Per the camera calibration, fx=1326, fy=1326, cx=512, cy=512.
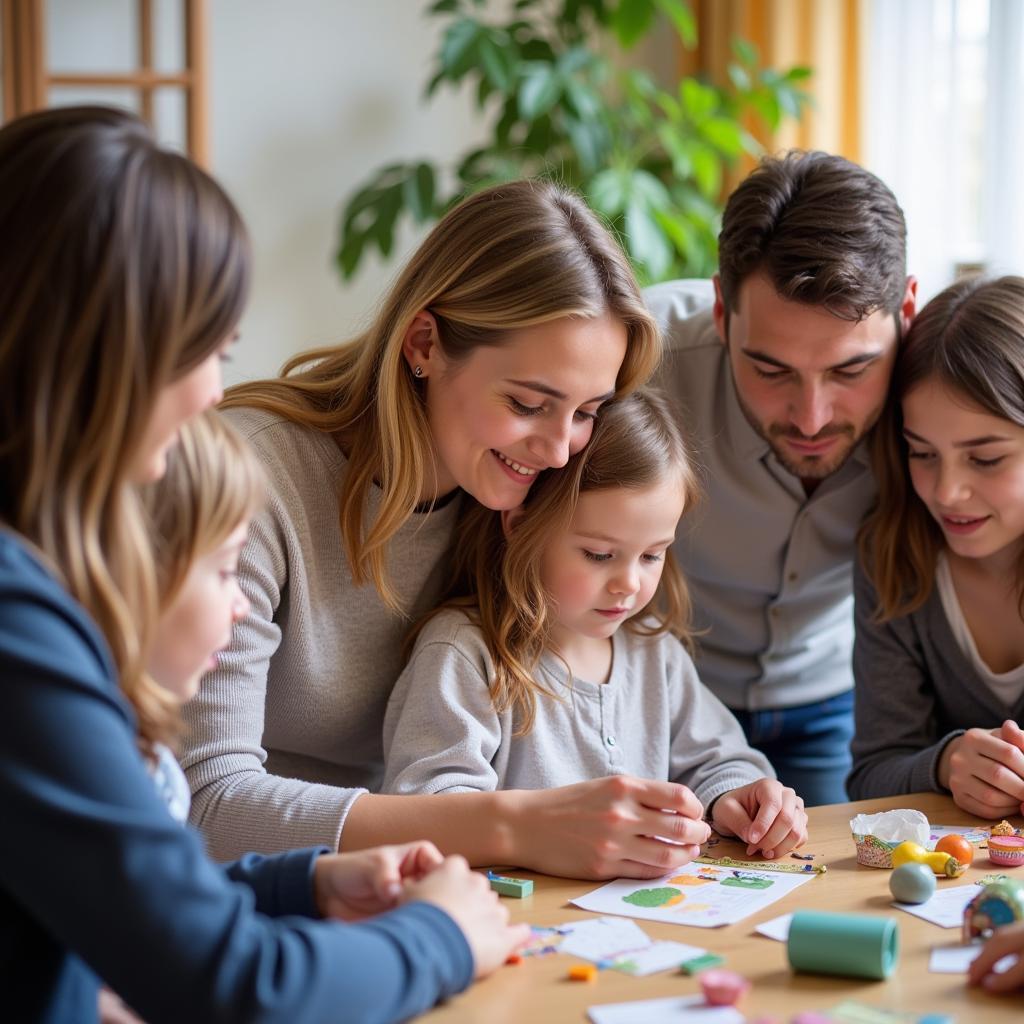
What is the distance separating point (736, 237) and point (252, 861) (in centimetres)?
116

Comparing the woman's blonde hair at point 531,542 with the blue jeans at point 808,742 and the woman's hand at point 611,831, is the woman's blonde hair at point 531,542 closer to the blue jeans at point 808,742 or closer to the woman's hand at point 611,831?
the woman's hand at point 611,831

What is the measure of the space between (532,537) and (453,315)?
31 cm

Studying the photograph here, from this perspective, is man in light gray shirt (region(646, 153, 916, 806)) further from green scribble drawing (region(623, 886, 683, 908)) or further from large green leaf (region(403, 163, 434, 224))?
large green leaf (region(403, 163, 434, 224))

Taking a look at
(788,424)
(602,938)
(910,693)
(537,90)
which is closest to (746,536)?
(788,424)

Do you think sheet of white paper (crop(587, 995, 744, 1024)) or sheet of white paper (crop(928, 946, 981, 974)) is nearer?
sheet of white paper (crop(587, 995, 744, 1024))

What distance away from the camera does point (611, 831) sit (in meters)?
1.37

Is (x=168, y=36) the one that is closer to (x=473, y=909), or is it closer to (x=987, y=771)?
(x=987, y=771)

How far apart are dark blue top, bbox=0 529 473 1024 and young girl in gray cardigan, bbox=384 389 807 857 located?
654 millimetres

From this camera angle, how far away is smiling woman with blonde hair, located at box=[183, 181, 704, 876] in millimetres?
1563

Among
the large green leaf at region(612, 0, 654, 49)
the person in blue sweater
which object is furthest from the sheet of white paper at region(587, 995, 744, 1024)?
the large green leaf at region(612, 0, 654, 49)

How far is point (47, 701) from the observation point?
869mm

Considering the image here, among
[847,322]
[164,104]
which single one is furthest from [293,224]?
[847,322]

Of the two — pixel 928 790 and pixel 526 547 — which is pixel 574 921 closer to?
pixel 526 547

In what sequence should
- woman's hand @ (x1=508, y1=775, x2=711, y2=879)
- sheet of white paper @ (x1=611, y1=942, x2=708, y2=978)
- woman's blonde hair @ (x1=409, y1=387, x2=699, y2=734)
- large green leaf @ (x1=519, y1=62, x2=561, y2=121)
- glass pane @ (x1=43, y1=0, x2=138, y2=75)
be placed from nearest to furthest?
1. sheet of white paper @ (x1=611, y1=942, x2=708, y2=978)
2. woman's hand @ (x1=508, y1=775, x2=711, y2=879)
3. woman's blonde hair @ (x1=409, y1=387, x2=699, y2=734)
4. large green leaf @ (x1=519, y1=62, x2=561, y2=121)
5. glass pane @ (x1=43, y1=0, x2=138, y2=75)
